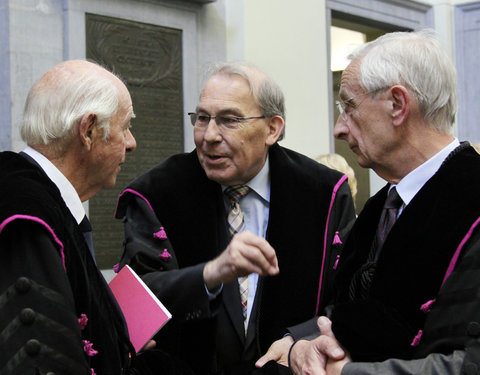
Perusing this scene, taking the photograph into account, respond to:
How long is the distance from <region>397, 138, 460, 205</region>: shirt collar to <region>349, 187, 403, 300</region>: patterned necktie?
0.38 feet

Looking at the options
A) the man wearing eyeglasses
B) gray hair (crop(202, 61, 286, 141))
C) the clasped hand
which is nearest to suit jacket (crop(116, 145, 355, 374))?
the man wearing eyeglasses

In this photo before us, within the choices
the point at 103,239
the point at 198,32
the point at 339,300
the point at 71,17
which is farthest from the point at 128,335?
the point at 198,32

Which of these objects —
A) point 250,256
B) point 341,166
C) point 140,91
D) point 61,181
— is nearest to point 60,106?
point 61,181

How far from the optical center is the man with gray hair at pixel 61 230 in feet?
6.41

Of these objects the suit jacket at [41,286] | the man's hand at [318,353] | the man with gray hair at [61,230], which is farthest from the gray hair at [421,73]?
the suit jacket at [41,286]

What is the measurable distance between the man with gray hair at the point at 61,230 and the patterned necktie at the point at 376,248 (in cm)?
76

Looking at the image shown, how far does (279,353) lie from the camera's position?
282cm

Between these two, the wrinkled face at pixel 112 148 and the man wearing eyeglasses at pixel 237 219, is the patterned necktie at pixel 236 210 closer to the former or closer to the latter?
the man wearing eyeglasses at pixel 237 219

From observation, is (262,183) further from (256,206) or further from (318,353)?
(318,353)

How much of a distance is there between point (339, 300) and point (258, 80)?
1.11m

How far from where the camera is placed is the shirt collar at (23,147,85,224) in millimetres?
2352

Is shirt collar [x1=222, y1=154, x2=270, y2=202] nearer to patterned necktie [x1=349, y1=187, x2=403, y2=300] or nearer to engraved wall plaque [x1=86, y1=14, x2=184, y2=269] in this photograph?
patterned necktie [x1=349, y1=187, x2=403, y2=300]

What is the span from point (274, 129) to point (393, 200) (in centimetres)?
93

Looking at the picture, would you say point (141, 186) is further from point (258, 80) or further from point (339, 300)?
point (339, 300)
